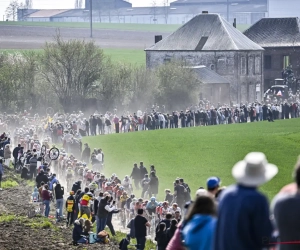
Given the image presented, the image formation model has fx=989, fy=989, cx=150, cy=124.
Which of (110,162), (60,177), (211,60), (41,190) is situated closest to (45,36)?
(211,60)

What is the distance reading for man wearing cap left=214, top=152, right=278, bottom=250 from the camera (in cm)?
762

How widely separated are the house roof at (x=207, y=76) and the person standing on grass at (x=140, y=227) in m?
55.6

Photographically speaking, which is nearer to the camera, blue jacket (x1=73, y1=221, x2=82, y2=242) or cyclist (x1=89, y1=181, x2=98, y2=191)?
blue jacket (x1=73, y1=221, x2=82, y2=242)

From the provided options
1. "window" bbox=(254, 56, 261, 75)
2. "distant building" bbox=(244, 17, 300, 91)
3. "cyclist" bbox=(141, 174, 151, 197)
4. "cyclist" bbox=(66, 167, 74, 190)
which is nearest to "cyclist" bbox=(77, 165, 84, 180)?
"cyclist" bbox=(66, 167, 74, 190)

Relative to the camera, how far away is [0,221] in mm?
27453

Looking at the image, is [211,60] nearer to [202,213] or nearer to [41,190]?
[41,190]

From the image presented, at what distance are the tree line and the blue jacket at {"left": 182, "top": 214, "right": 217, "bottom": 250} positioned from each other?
57.2 m

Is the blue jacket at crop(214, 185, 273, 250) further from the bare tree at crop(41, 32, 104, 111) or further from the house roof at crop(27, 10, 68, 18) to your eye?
the house roof at crop(27, 10, 68, 18)

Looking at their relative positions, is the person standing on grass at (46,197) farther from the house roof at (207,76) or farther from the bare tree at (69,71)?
the house roof at (207,76)

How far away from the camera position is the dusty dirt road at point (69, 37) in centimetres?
10469

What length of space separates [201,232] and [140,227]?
487 inches

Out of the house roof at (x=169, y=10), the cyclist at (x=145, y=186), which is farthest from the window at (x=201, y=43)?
the house roof at (x=169, y=10)

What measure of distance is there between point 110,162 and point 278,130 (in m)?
16.7

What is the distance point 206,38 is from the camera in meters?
85.4
